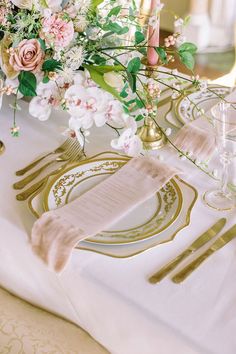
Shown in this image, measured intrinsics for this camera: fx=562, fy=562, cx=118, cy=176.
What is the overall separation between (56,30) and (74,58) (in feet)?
0.23

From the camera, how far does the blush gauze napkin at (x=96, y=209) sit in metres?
1.00

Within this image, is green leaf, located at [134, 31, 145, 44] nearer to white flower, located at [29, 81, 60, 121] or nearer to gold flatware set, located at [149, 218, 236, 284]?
white flower, located at [29, 81, 60, 121]

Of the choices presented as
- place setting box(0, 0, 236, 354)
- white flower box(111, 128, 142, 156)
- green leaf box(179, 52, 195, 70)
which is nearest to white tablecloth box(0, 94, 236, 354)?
place setting box(0, 0, 236, 354)

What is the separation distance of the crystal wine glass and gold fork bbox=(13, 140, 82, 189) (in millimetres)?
329

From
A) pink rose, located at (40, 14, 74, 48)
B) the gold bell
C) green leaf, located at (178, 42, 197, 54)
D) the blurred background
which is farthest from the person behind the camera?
the blurred background

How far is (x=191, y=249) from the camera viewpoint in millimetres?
989

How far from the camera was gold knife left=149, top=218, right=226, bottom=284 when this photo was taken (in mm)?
936

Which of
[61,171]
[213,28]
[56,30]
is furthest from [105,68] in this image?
[213,28]

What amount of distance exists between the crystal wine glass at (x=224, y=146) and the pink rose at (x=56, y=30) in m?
0.32

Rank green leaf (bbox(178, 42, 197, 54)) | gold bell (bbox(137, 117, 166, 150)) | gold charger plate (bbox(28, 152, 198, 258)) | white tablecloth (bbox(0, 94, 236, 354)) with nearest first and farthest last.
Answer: white tablecloth (bbox(0, 94, 236, 354)) < gold charger plate (bbox(28, 152, 198, 258)) < green leaf (bbox(178, 42, 197, 54)) < gold bell (bbox(137, 117, 166, 150))

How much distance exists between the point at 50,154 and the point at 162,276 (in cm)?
48

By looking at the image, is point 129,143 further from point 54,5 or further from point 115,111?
point 54,5

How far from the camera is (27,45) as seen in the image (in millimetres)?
1107

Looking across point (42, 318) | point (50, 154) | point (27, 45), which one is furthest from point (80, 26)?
point (42, 318)
